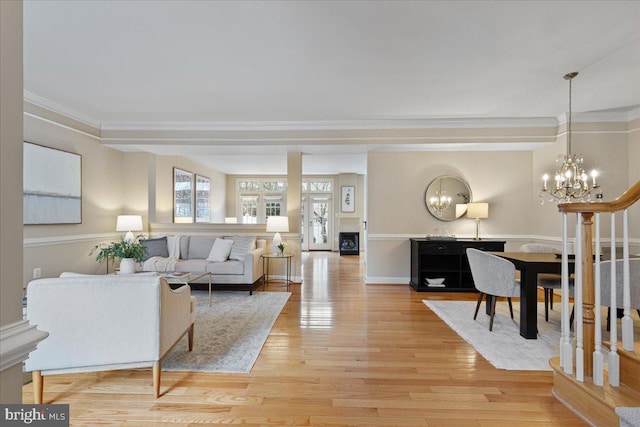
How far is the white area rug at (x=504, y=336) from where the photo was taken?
2694 mm

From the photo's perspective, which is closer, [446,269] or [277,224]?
[446,269]

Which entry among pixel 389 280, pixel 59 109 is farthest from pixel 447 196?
pixel 59 109

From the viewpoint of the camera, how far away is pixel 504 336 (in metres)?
3.22

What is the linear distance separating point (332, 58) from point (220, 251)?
3.35m

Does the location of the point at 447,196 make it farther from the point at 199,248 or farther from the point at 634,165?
the point at 199,248

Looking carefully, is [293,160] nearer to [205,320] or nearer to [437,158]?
[437,158]

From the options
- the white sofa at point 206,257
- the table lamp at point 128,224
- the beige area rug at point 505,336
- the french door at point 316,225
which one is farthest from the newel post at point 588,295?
the french door at point 316,225

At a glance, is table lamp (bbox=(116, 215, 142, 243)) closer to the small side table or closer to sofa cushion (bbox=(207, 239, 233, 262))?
sofa cushion (bbox=(207, 239, 233, 262))

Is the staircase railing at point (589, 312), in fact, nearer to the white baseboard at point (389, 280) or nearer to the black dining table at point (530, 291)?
the black dining table at point (530, 291)

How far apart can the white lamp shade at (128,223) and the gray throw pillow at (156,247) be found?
0.43 meters

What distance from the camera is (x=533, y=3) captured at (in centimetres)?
232

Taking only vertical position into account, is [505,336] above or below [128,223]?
below

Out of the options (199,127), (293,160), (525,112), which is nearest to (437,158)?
(525,112)

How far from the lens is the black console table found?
16.9 ft
